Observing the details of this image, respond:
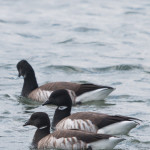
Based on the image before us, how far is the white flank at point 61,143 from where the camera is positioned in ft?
36.5

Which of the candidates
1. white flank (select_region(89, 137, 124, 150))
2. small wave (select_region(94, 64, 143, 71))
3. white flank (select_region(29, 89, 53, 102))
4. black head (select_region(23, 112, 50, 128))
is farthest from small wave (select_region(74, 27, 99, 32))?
white flank (select_region(89, 137, 124, 150))

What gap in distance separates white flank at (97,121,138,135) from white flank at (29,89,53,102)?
3.46 metres

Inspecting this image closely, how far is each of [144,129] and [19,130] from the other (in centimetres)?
238

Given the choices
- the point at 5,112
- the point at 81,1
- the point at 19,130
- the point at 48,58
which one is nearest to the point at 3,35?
the point at 48,58

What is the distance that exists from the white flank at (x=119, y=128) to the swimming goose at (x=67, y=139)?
1.02 metres

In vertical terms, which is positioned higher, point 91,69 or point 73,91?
point 73,91

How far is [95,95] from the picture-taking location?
15133 millimetres

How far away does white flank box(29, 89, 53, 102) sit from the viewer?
15.5 meters

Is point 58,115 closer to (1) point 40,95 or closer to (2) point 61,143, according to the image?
(2) point 61,143

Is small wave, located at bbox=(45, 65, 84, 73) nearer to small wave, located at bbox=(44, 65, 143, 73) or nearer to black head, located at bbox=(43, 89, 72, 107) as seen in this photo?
small wave, located at bbox=(44, 65, 143, 73)

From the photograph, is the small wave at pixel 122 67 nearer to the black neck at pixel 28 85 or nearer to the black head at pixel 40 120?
the black neck at pixel 28 85

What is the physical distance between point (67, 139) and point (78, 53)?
10.6m

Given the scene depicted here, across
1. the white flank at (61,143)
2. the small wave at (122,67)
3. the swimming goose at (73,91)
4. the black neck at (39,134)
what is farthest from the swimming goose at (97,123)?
the small wave at (122,67)

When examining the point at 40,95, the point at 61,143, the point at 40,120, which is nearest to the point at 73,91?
the point at 40,95
